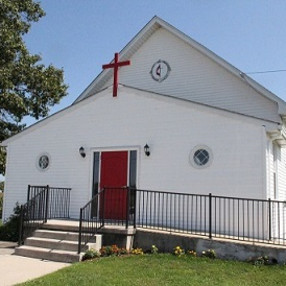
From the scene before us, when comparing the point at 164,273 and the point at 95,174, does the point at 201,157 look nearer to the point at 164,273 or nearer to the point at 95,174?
the point at 95,174

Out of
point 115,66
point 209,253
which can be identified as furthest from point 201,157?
point 115,66

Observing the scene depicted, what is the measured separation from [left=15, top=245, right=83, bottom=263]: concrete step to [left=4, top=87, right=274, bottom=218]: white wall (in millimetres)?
3104

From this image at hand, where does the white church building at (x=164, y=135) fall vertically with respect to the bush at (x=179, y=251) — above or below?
above

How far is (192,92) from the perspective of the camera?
14398 millimetres

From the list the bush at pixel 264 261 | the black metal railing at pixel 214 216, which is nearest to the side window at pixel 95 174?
the black metal railing at pixel 214 216

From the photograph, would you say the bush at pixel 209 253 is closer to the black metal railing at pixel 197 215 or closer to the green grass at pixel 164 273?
the green grass at pixel 164 273

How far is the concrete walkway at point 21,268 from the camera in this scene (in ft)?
26.5

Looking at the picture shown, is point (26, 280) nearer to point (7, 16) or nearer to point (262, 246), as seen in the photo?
point (262, 246)

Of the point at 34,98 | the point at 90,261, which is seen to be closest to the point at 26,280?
the point at 90,261

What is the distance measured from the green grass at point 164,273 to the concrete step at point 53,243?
3.38 feet

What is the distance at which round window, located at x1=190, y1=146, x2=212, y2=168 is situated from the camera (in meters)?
11.3

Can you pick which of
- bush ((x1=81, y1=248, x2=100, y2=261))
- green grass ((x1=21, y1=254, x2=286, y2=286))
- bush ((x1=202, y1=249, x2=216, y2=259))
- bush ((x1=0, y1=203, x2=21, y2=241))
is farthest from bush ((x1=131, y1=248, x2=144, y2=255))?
bush ((x1=0, y1=203, x2=21, y2=241))

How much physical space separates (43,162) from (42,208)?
6.32 feet

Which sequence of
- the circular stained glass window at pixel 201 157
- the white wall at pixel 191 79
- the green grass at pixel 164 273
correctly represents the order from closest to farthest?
1. the green grass at pixel 164 273
2. the circular stained glass window at pixel 201 157
3. the white wall at pixel 191 79
